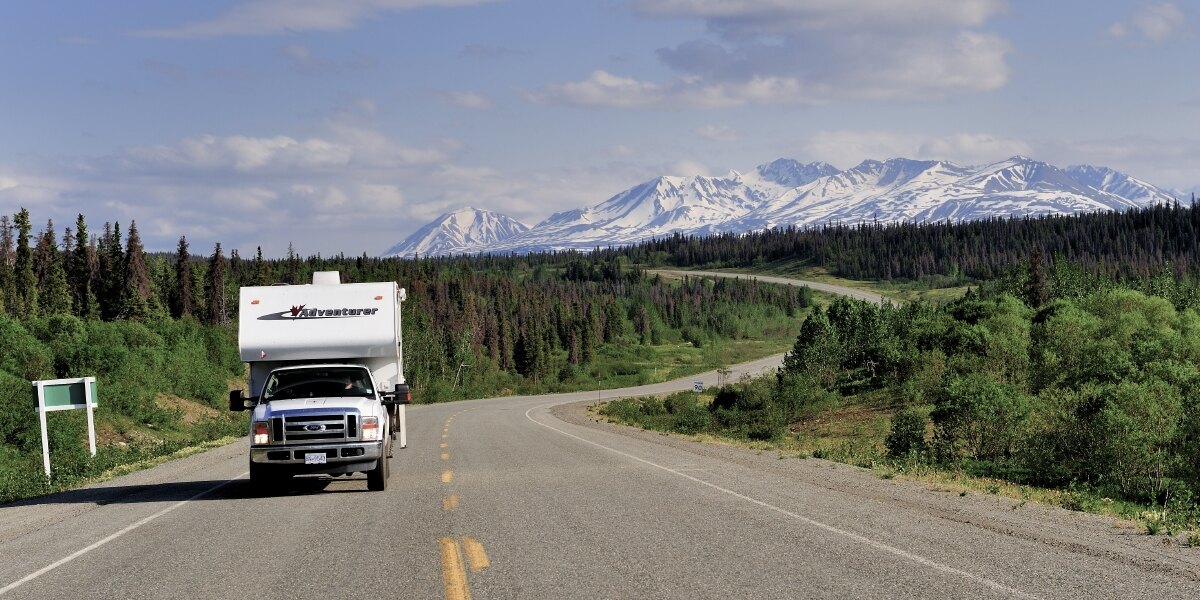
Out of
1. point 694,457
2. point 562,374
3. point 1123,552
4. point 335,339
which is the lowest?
point 562,374

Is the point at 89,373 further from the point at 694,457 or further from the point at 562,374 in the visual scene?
the point at 562,374

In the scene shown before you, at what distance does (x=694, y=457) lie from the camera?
24984 millimetres

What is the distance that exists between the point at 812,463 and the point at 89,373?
39.1 meters

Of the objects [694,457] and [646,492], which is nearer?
[646,492]

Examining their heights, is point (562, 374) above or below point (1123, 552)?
below

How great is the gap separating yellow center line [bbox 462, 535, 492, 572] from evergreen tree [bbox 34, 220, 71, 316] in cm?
10014

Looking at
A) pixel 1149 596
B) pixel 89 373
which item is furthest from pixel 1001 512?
pixel 89 373

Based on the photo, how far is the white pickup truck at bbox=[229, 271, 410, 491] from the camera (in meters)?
17.5

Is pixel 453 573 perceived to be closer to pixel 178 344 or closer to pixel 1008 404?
pixel 1008 404

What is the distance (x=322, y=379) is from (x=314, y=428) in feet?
6.48

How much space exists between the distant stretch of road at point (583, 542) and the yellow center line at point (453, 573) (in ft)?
0.12

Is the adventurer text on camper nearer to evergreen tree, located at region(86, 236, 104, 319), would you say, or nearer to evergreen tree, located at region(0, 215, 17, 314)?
evergreen tree, located at region(0, 215, 17, 314)

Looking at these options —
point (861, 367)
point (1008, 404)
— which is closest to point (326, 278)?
point (1008, 404)

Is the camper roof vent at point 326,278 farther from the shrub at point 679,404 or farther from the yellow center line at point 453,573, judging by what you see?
the shrub at point 679,404
